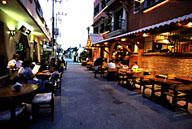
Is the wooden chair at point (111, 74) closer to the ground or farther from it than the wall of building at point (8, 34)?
closer to the ground

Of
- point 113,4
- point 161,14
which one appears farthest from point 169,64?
point 113,4

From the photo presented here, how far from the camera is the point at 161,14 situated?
815 centimetres

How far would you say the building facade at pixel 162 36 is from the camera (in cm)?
609

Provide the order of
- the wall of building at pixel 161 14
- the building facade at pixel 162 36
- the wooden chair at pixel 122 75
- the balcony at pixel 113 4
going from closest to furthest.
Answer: the building facade at pixel 162 36 → the wall of building at pixel 161 14 → the wooden chair at pixel 122 75 → the balcony at pixel 113 4

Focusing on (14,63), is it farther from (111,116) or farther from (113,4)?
(113,4)

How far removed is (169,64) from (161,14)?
379 centimetres

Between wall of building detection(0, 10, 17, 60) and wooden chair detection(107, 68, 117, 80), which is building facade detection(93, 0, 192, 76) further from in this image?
wall of building detection(0, 10, 17, 60)

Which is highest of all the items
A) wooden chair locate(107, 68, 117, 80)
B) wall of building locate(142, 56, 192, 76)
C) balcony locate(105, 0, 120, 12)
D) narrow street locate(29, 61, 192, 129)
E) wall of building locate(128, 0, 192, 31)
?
balcony locate(105, 0, 120, 12)

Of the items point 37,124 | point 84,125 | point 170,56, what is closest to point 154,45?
point 170,56

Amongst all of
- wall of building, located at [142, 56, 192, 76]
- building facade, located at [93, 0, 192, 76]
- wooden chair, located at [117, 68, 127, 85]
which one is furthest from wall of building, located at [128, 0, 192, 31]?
wooden chair, located at [117, 68, 127, 85]

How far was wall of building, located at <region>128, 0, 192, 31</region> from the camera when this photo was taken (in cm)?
673

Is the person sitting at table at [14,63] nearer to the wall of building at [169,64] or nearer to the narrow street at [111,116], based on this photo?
the narrow street at [111,116]

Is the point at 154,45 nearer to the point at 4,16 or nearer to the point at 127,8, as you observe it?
the point at 127,8

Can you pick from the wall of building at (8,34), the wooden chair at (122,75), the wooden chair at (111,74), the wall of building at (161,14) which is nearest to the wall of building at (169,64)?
the wooden chair at (122,75)
